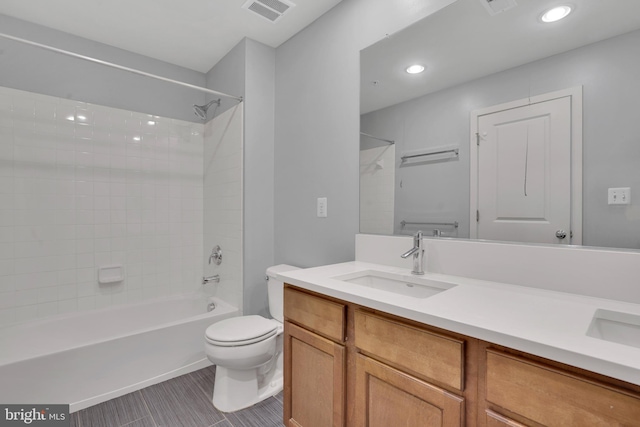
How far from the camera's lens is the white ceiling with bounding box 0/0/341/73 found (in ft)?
6.34

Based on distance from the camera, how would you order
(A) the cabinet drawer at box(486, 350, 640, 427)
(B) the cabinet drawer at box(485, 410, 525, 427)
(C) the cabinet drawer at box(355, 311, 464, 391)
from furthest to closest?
(C) the cabinet drawer at box(355, 311, 464, 391) < (B) the cabinet drawer at box(485, 410, 525, 427) < (A) the cabinet drawer at box(486, 350, 640, 427)

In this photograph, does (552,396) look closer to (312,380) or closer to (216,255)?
(312,380)

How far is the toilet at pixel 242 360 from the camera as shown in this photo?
169 centimetres

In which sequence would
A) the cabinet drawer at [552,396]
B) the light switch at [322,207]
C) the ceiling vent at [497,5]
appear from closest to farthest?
the cabinet drawer at [552,396], the ceiling vent at [497,5], the light switch at [322,207]

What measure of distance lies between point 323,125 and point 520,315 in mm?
1538

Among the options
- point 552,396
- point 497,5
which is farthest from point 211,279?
point 497,5

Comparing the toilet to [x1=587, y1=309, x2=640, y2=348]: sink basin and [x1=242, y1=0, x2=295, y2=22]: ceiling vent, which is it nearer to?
[x1=587, y1=309, x2=640, y2=348]: sink basin

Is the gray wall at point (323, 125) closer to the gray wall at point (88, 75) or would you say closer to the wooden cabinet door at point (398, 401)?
the wooden cabinet door at point (398, 401)

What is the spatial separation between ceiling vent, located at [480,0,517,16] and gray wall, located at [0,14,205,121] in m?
2.44

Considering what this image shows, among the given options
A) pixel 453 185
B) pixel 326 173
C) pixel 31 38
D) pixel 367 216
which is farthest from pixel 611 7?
pixel 31 38

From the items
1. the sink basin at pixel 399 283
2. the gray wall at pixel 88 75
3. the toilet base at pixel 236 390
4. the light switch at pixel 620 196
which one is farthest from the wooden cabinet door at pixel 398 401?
the gray wall at pixel 88 75

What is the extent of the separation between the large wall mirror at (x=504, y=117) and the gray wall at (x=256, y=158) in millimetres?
925

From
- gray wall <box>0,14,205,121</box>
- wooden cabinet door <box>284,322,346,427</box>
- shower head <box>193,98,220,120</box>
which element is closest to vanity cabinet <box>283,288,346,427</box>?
wooden cabinet door <box>284,322,346,427</box>

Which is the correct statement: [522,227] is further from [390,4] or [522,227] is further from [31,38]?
[31,38]
